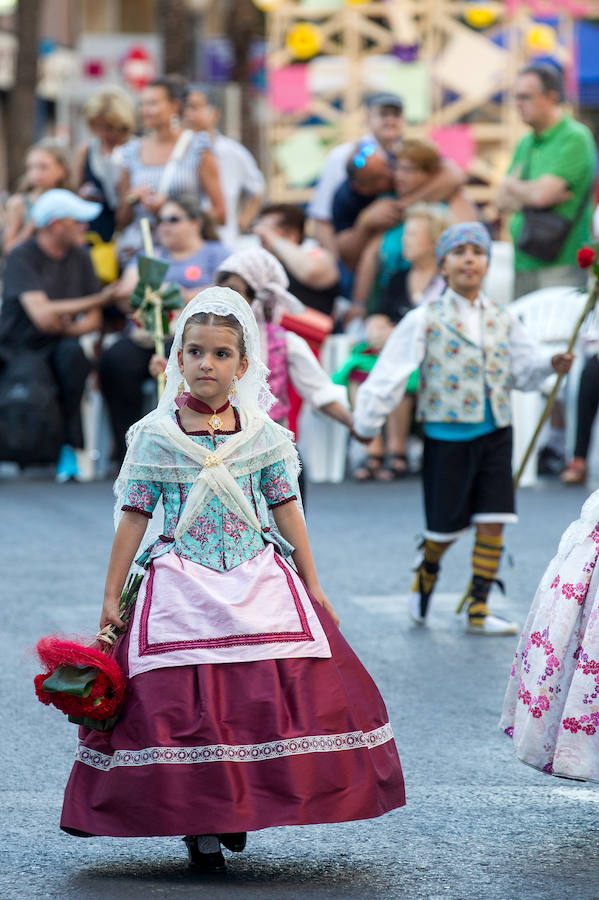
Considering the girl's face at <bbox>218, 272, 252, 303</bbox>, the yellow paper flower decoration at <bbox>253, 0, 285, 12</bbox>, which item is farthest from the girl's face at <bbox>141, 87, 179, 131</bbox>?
the yellow paper flower decoration at <bbox>253, 0, 285, 12</bbox>

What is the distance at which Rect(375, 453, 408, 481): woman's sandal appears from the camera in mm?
11938

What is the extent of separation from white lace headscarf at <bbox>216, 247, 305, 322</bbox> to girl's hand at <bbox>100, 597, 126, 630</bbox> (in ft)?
8.94

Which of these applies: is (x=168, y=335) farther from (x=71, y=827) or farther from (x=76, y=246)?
(x=76, y=246)

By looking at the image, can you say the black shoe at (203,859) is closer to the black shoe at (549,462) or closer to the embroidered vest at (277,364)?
the embroidered vest at (277,364)

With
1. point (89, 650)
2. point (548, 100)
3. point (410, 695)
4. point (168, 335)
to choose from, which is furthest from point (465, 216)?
point (89, 650)

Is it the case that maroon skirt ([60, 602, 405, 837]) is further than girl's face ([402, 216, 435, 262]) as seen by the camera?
No

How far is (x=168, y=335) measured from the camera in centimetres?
758

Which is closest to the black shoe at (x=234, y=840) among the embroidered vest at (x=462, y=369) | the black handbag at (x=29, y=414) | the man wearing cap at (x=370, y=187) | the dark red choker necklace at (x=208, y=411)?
the dark red choker necklace at (x=208, y=411)

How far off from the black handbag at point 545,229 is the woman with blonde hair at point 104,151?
9.04 feet

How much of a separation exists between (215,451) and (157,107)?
298 inches

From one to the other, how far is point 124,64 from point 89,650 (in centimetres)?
3392

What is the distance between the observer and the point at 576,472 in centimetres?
1160

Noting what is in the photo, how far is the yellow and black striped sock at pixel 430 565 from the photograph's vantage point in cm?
737

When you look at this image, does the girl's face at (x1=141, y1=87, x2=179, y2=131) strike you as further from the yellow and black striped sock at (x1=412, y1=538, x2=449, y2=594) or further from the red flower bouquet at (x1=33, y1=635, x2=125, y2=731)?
the red flower bouquet at (x1=33, y1=635, x2=125, y2=731)
